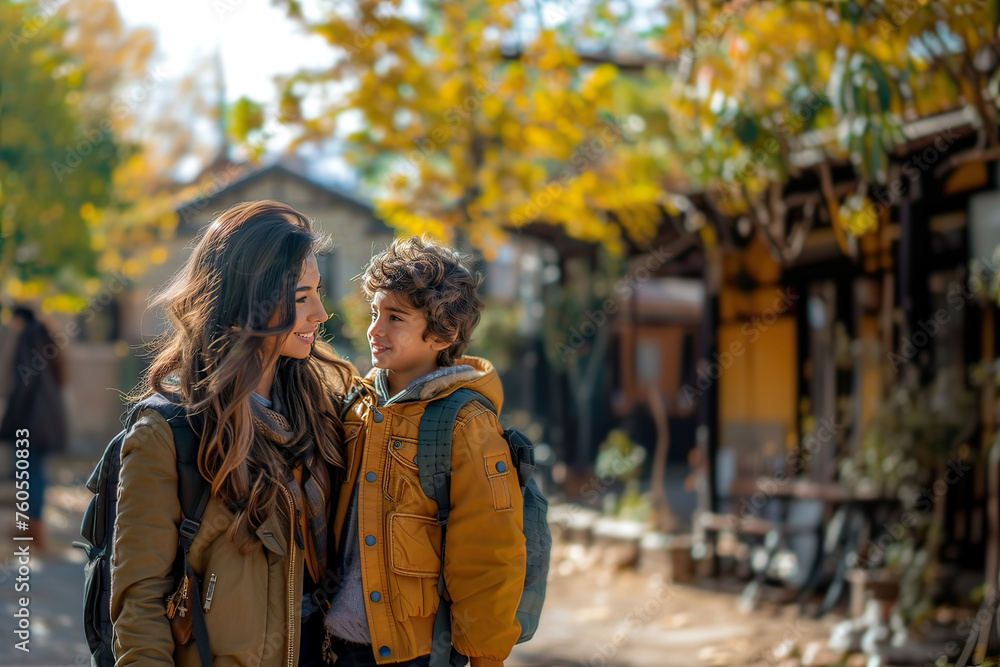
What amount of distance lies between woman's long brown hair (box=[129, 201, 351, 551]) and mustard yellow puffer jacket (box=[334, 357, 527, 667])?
6.3 inches

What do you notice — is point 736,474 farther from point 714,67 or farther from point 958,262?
point 714,67

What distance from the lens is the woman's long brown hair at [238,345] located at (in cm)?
212

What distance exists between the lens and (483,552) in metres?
2.23

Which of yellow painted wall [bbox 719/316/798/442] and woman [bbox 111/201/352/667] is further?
yellow painted wall [bbox 719/316/798/442]

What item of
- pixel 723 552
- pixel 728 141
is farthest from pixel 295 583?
pixel 723 552

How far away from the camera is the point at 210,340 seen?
2.23 metres

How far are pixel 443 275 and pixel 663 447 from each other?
300 inches

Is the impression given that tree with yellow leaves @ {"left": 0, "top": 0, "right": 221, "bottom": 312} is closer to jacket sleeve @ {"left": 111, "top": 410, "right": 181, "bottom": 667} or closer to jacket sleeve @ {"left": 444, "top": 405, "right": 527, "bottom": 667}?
jacket sleeve @ {"left": 111, "top": 410, "right": 181, "bottom": 667}

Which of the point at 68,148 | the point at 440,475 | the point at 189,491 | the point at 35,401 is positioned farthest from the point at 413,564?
the point at 68,148

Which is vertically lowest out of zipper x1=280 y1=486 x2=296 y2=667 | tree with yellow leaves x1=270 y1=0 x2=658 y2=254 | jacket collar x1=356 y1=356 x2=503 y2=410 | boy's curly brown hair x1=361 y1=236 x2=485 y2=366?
zipper x1=280 y1=486 x2=296 y2=667

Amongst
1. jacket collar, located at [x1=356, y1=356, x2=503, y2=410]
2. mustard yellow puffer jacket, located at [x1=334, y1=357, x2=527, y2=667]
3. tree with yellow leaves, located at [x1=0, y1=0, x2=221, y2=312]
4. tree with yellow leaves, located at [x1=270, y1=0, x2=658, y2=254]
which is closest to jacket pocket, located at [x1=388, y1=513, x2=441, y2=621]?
mustard yellow puffer jacket, located at [x1=334, y1=357, x2=527, y2=667]

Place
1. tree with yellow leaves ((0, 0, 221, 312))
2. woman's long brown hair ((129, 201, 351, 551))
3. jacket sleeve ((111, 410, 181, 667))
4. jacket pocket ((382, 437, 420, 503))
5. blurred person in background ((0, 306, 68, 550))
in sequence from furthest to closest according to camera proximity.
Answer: tree with yellow leaves ((0, 0, 221, 312)) < blurred person in background ((0, 306, 68, 550)) < jacket pocket ((382, 437, 420, 503)) < woman's long brown hair ((129, 201, 351, 551)) < jacket sleeve ((111, 410, 181, 667))

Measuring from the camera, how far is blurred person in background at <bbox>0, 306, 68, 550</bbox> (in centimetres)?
760

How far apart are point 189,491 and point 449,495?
0.60 metres
